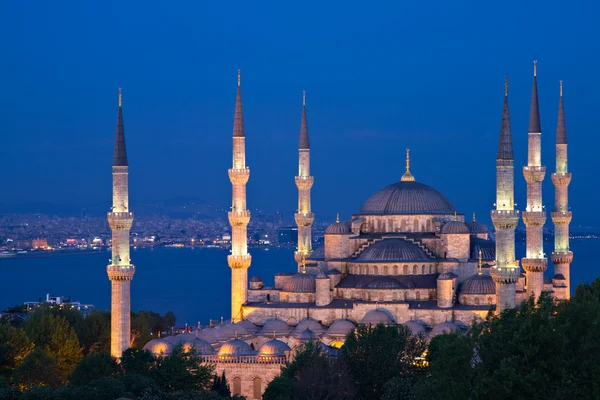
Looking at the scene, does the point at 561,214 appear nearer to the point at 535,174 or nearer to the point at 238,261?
the point at 535,174

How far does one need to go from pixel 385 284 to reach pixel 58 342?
10.9 metres

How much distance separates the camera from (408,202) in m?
45.7

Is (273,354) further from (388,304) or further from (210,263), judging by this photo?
(210,263)

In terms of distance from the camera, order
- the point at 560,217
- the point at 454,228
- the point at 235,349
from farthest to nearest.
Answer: the point at 560,217 → the point at 454,228 → the point at 235,349

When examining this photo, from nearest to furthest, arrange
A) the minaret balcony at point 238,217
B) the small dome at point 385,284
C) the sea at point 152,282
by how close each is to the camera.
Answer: the small dome at point 385,284, the minaret balcony at point 238,217, the sea at point 152,282

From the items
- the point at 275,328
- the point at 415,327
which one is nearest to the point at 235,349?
the point at 275,328

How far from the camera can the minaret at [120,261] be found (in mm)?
37625

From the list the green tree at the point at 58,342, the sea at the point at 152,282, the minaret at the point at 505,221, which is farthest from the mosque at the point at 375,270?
the sea at the point at 152,282

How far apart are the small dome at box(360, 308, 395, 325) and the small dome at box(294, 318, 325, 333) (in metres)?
1.49

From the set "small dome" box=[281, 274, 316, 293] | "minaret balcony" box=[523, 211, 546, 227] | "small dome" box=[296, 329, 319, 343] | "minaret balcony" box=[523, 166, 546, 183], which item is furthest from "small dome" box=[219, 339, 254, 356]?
"minaret balcony" box=[523, 166, 546, 183]

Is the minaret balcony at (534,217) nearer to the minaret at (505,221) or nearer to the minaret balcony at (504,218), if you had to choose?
the minaret at (505,221)

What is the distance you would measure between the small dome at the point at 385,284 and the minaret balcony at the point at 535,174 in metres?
5.53

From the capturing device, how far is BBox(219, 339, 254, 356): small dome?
37125mm

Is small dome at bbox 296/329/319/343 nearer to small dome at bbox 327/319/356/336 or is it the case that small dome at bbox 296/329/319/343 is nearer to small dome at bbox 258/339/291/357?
small dome at bbox 327/319/356/336
